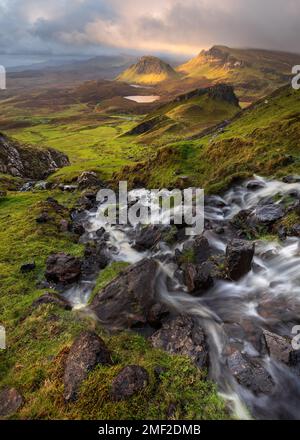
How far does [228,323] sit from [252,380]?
3.58m

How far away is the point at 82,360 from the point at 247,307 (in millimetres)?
8499

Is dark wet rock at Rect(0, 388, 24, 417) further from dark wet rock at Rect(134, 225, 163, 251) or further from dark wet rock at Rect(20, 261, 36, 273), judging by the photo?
dark wet rock at Rect(134, 225, 163, 251)

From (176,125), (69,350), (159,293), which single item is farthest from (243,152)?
(176,125)

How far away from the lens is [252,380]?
12.3 metres

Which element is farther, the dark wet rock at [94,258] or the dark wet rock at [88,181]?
the dark wet rock at [88,181]

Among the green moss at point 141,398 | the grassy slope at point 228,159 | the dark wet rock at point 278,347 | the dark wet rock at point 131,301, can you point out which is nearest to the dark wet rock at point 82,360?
the green moss at point 141,398

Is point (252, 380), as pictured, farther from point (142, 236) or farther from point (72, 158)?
point (72, 158)

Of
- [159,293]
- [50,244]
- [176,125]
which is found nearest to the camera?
[159,293]

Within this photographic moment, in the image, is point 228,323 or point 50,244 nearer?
point 228,323

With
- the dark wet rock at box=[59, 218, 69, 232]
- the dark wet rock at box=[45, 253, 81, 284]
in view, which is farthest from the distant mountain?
the dark wet rock at box=[45, 253, 81, 284]

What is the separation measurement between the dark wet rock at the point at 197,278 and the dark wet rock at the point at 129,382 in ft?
23.5

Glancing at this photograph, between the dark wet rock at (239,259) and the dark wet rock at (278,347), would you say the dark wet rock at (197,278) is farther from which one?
the dark wet rock at (278,347)

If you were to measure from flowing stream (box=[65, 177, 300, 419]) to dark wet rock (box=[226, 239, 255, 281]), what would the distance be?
0.40 meters

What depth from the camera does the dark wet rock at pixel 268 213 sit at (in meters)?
24.0
